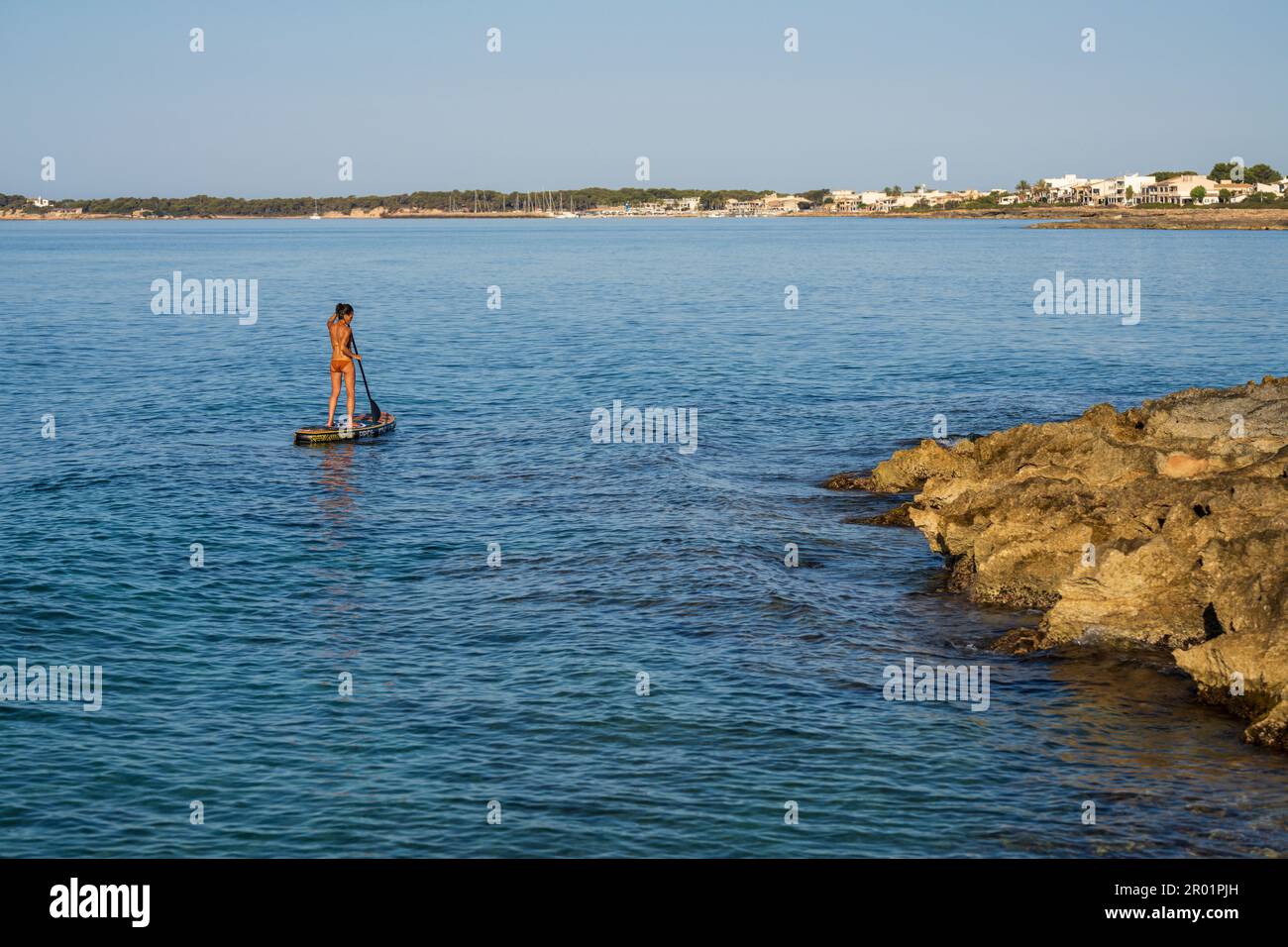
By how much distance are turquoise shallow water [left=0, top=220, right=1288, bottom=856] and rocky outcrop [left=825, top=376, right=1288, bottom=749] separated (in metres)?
0.63

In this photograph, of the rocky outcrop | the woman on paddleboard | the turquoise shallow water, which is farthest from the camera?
the woman on paddleboard

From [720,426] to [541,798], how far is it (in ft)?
82.8

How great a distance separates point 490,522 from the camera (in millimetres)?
25703

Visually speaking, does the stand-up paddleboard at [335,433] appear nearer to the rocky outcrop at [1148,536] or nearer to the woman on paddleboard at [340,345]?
the woman on paddleboard at [340,345]

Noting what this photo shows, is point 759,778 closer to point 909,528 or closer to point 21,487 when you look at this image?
point 909,528

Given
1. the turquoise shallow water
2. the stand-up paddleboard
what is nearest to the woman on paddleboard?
the stand-up paddleboard

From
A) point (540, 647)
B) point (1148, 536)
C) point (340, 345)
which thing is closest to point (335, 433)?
point (340, 345)

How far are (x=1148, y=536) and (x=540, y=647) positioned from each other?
28.5ft

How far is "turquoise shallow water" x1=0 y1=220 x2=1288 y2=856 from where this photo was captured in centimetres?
1301

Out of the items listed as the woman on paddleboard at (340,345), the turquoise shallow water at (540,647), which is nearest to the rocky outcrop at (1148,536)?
the turquoise shallow water at (540,647)

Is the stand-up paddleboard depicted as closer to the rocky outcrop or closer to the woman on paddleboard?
→ the woman on paddleboard

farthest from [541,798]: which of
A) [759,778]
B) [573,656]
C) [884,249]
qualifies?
[884,249]

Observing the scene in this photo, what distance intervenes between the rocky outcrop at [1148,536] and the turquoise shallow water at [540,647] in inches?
24.6

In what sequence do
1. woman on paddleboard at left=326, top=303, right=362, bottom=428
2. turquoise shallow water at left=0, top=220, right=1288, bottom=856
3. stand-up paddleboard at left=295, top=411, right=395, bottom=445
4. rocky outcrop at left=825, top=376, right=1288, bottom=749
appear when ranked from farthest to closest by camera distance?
stand-up paddleboard at left=295, top=411, right=395, bottom=445
woman on paddleboard at left=326, top=303, right=362, bottom=428
rocky outcrop at left=825, top=376, right=1288, bottom=749
turquoise shallow water at left=0, top=220, right=1288, bottom=856
